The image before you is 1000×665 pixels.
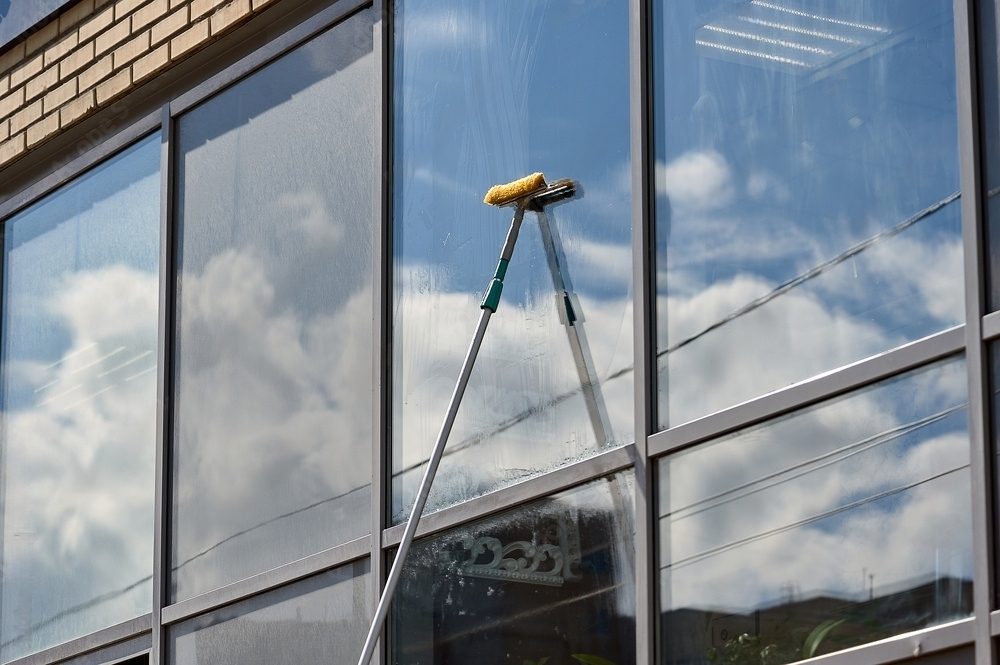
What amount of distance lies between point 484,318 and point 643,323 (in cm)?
47

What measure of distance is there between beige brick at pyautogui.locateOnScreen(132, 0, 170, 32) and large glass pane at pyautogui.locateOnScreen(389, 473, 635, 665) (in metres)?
2.64

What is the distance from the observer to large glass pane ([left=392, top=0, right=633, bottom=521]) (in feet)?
14.0

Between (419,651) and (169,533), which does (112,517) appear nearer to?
(169,533)

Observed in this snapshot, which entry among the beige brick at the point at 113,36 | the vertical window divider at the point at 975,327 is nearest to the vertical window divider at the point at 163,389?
the beige brick at the point at 113,36

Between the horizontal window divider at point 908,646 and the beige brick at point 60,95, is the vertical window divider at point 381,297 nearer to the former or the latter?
the horizontal window divider at point 908,646

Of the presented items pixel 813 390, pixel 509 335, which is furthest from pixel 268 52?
pixel 813 390

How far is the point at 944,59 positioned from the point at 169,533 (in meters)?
3.41

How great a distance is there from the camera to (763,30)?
398 cm

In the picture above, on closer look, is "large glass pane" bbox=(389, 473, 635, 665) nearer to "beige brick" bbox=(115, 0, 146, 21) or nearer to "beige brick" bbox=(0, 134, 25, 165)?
"beige brick" bbox=(115, 0, 146, 21)

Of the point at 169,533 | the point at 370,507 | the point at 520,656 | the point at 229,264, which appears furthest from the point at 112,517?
the point at 520,656

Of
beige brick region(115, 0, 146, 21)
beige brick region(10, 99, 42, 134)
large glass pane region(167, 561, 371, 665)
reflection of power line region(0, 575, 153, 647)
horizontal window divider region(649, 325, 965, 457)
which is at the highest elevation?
beige brick region(115, 0, 146, 21)

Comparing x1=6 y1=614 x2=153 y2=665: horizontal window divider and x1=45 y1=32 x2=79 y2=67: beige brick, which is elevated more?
x1=45 y1=32 x2=79 y2=67: beige brick

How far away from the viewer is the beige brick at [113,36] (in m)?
6.25

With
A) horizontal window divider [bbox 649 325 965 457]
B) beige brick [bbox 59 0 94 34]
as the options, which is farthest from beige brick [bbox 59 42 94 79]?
horizontal window divider [bbox 649 325 965 457]
